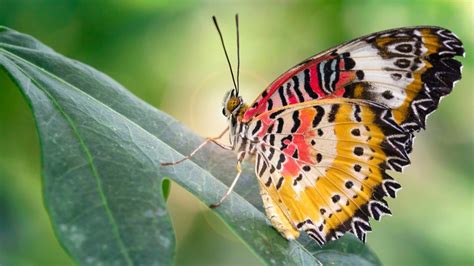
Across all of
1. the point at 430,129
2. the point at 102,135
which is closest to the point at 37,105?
the point at 102,135

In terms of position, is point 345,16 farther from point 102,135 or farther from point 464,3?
point 102,135

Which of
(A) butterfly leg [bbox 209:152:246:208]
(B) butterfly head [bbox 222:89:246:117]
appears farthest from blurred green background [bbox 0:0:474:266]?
(A) butterfly leg [bbox 209:152:246:208]

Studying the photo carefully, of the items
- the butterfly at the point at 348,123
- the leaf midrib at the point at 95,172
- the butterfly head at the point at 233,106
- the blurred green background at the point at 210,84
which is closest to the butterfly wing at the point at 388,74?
the butterfly at the point at 348,123

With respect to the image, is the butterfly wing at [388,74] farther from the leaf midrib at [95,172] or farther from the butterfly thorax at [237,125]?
the leaf midrib at [95,172]

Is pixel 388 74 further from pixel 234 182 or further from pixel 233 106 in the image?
pixel 234 182

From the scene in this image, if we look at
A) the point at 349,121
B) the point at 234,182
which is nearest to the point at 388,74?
the point at 349,121
